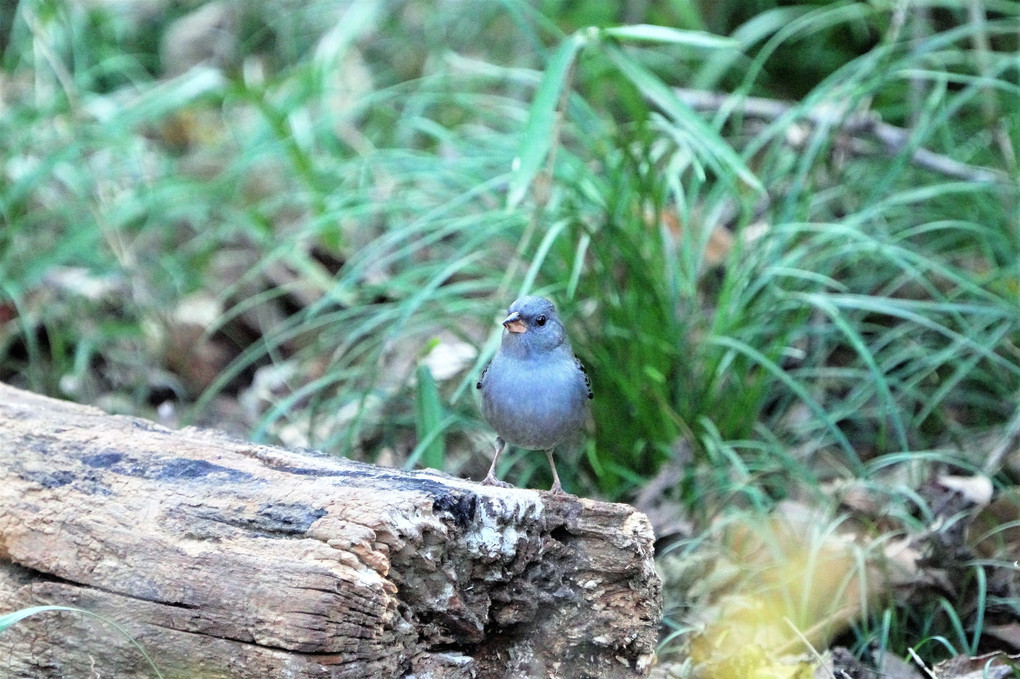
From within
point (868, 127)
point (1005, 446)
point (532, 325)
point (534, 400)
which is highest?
point (868, 127)

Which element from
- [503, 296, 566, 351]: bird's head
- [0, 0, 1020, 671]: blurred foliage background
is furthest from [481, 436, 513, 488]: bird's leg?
[503, 296, 566, 351]: bird's head

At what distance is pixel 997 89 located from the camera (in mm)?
4391

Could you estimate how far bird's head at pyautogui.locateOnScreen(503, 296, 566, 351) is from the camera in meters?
2.91

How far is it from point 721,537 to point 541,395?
2.56 ft

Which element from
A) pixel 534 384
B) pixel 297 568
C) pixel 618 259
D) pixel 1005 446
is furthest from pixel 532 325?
pixel 1005 446

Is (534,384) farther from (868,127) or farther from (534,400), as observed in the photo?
(868,127)

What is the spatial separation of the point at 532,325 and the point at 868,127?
2.04 meters

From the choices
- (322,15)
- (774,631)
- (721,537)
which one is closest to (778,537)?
(721,537)

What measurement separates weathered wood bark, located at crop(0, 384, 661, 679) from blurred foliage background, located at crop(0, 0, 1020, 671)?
2.19 feet

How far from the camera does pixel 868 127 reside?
4266mm

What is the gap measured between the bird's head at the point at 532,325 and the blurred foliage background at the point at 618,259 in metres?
0.32

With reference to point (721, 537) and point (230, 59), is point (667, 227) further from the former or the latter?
point (230, 59)

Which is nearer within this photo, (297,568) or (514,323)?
(297,568)

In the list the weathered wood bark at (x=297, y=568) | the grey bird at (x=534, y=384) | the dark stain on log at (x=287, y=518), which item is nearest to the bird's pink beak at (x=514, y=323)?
the grey bird at (x=534, y=384)
